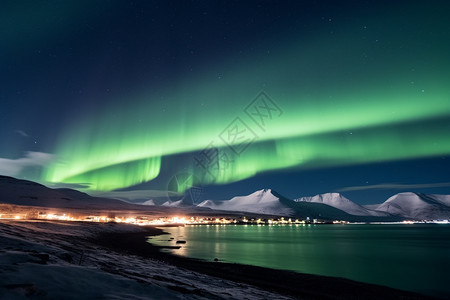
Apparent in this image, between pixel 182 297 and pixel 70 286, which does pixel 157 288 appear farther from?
pixel 70 286

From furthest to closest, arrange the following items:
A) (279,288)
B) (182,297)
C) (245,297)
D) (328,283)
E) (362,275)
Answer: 1. (362,275)
2. (328,283)
3. (279,288)
4. (245,297)
5. (182,297)

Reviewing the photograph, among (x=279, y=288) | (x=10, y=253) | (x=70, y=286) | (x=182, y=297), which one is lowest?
(x=279, y=288)

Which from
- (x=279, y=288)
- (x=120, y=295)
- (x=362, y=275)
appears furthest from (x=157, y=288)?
(x=362, y=275)

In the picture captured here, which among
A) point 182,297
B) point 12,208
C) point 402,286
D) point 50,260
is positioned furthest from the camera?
point 12,208

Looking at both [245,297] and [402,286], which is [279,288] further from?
[402,286]

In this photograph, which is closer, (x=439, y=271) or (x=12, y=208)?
(x=439, y=271)

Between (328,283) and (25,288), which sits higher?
(25,288)

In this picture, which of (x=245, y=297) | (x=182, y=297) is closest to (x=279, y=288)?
(x=245, y=297)

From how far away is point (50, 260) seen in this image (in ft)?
44.7

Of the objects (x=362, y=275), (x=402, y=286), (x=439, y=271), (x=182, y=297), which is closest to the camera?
(x=182, y=297)

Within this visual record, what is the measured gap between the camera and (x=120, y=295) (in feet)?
33.6

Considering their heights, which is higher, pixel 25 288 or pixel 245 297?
pixel 25 288

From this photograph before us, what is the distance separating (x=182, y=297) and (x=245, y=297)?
5553mm

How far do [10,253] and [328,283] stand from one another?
26758 millimetres
